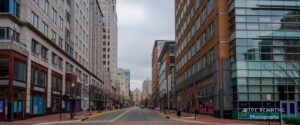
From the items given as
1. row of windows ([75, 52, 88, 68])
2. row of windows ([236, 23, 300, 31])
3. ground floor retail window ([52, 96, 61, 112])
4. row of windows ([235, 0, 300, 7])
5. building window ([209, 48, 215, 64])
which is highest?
row of windows ([235, 0, 300, 7])

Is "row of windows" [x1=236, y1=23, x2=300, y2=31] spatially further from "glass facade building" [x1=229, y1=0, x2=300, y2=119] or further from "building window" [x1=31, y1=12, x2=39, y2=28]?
"building window" [x1=31, y1=12, x2=39, y2=28]

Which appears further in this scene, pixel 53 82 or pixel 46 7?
pixel 53 82

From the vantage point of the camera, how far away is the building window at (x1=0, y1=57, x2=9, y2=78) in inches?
1330

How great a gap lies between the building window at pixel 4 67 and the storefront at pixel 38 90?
280 inches

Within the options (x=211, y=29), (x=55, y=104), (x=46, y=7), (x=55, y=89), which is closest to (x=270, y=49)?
(x=211, y=29)

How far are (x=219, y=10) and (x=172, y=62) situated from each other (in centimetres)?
7678

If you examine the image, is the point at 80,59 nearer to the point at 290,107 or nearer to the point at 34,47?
the point at 34,47

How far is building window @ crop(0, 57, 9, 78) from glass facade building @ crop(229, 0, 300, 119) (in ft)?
89.3

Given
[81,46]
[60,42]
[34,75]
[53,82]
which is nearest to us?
[34,75]

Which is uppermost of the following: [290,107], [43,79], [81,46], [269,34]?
[81,46]

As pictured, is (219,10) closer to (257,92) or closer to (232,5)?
(232,5)

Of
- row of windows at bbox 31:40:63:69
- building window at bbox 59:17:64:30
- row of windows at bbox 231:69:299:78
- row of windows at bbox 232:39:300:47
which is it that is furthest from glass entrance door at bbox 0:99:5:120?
row of windows at bbox 232:39:300:47

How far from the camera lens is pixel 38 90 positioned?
1730 inches

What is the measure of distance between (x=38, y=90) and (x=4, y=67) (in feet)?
35.1
